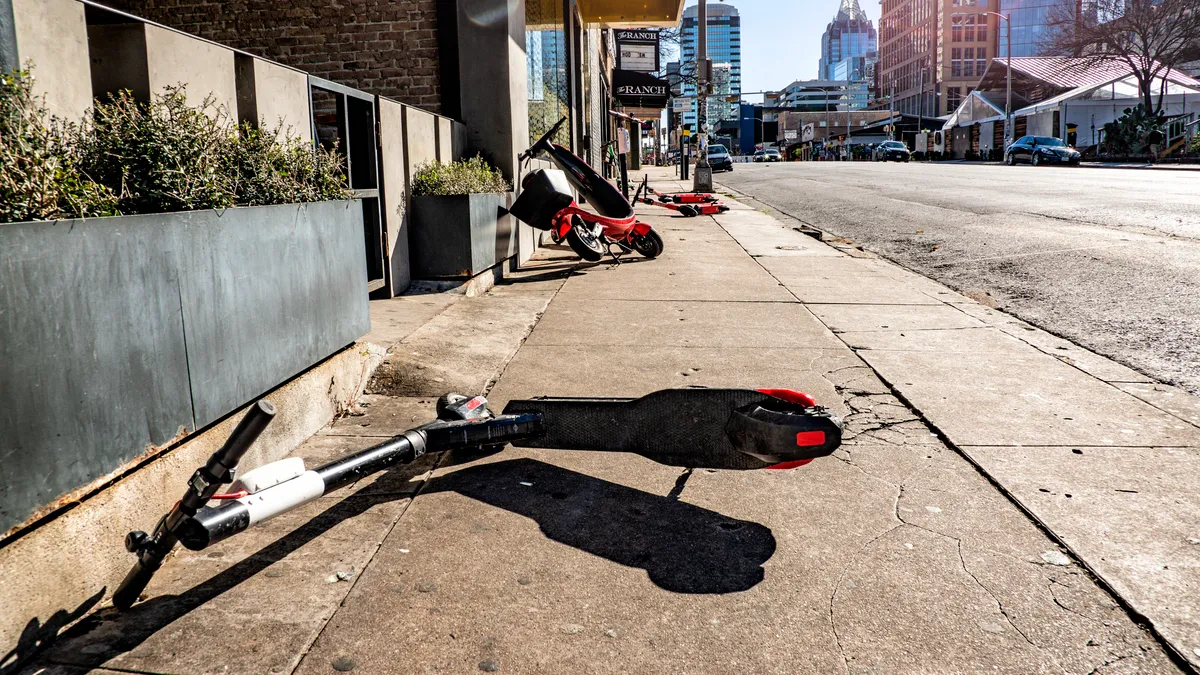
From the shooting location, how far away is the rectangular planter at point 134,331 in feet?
7.18

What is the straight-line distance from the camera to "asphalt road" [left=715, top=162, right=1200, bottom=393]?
6.42 meters

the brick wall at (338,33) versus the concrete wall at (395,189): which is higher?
the brick wall at (338,33)

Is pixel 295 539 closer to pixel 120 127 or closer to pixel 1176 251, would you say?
pixel 120 127

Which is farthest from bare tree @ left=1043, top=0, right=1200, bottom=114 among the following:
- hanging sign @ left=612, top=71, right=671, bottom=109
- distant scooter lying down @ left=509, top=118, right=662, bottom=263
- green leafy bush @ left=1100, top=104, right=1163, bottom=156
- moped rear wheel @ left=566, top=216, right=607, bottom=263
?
moped rear wheel @ left=566, top=216, right=607, bottom=263

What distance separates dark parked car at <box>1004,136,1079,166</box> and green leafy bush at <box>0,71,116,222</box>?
1848 inches

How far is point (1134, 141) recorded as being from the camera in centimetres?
Answer: 4841

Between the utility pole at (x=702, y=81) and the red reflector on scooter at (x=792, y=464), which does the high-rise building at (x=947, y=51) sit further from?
the red reflector on scooter at (x=792, y=464)

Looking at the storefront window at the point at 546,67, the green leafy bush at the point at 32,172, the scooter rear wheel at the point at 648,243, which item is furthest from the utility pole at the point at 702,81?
the green leafy bush at the point at 32,172

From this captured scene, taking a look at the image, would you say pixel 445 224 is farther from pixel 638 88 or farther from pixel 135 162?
pixel 638 88

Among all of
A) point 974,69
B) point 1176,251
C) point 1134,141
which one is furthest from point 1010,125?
point 974,69

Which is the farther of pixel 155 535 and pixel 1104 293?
pixel 1104 293

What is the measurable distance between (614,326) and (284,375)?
330cm

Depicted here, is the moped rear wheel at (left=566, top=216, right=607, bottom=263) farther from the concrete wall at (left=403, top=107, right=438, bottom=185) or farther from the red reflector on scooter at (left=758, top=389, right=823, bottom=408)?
the red reflector on scooter at (left=758, top=389, right=823, bottom=408)

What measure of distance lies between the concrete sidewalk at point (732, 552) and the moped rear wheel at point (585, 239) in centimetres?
466
